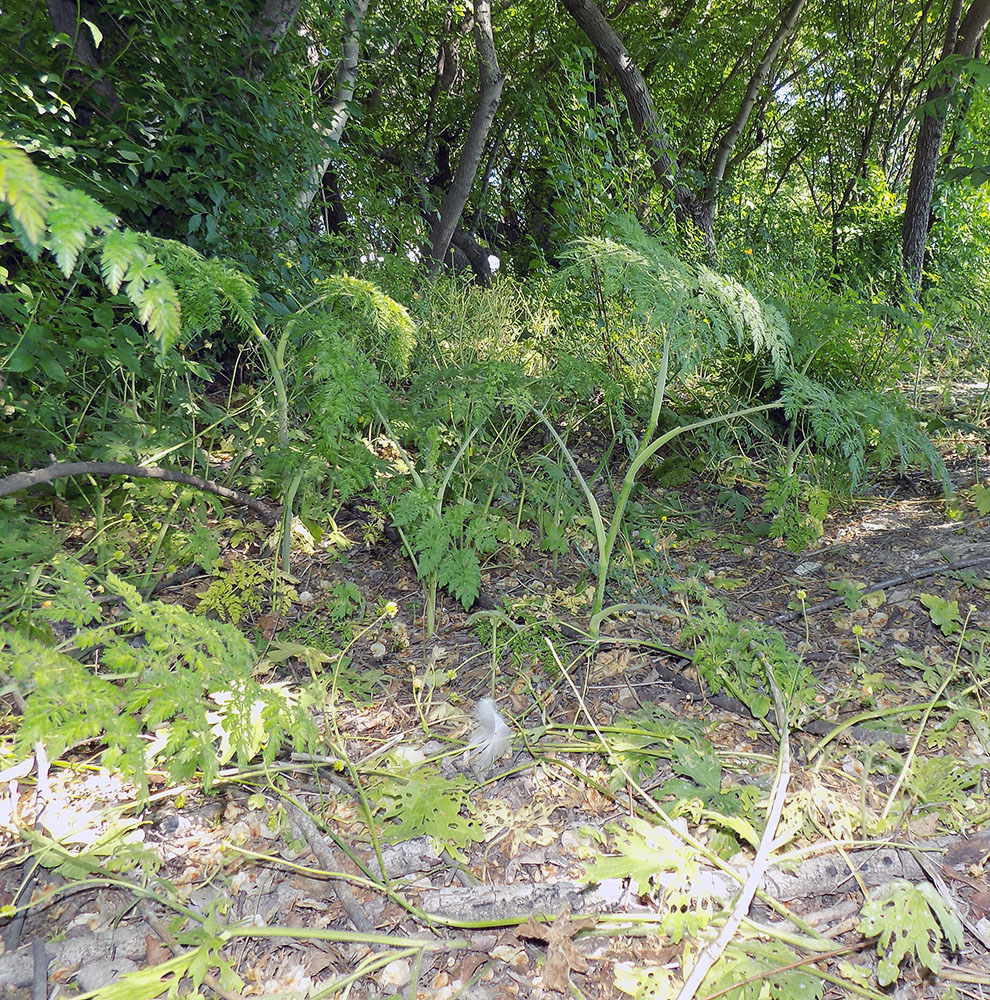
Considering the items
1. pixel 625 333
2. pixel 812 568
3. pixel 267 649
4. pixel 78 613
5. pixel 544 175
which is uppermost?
pixel 544 175

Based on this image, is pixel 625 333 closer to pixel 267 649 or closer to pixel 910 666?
pixel 910 666

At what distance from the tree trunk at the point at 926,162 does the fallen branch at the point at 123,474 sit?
470cm

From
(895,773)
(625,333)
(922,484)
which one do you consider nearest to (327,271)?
(625,333)

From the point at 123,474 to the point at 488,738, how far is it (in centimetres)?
144

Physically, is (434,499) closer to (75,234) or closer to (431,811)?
(431,811)

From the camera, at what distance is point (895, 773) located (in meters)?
1.85

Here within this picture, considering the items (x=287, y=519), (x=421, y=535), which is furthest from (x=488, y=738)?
(x=287, y=519)

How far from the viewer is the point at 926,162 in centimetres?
535

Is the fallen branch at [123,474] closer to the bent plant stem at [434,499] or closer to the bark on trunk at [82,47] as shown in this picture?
the bent plant stem at [434,499]

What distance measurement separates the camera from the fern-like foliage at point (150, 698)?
4.14ft

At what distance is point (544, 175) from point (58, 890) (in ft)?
23.1

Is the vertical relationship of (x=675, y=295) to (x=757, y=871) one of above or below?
above

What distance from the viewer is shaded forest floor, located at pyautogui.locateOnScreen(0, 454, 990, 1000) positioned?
4.56 ft

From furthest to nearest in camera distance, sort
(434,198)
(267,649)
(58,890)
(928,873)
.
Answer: (434,198), (267,649), (928,873), (58,890)
